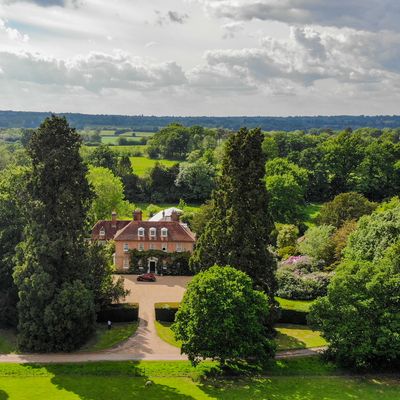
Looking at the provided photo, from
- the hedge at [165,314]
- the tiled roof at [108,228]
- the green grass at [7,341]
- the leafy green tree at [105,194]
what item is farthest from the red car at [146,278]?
the leafy green tree at [105,194]

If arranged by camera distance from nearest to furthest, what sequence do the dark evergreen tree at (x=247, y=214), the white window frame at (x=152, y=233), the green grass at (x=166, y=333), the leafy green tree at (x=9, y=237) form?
the dark evergreen tree at (x=247, y=214)
the green grass at (x=166, y=333)
the leafy green tree at (x=9, y=237)
the white window frame at (x=152, y=233)

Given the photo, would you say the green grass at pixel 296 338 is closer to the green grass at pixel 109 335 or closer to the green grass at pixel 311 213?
the green grass at pixel 109 335

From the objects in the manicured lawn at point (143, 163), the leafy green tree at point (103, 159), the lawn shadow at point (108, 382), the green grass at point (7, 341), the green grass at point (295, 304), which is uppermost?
the leafy green tree at point (103, 159)

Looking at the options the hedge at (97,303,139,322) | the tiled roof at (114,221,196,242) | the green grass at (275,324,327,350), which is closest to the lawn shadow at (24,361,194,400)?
the hedge at (97,303,139,322)

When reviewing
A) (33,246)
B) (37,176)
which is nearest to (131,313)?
(33,246)

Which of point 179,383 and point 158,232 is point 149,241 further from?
point 179,383

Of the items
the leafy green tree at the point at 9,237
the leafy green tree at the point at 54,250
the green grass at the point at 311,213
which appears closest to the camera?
the leafy green tree at the point at 54,250

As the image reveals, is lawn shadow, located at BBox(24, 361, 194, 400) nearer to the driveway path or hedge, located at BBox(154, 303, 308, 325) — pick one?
the driveway path
